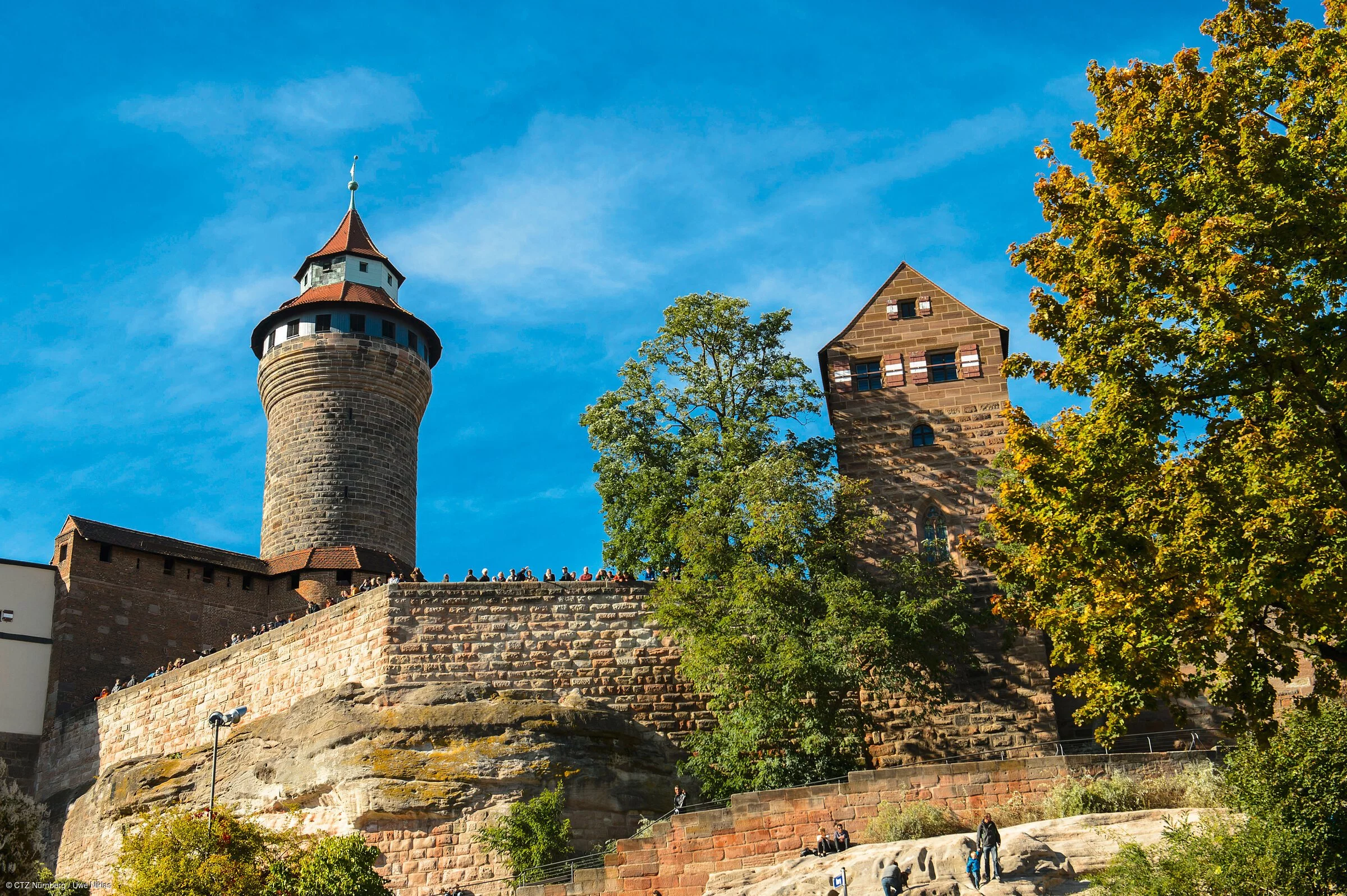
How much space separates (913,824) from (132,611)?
2594 centimetres

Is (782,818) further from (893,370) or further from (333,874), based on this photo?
(893,370)

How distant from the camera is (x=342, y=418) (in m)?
42.1

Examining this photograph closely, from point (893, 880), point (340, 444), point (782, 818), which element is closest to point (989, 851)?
point (893, 880)

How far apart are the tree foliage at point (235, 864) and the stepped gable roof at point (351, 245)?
84.7 feet

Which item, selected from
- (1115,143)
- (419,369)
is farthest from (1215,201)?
(419,369)

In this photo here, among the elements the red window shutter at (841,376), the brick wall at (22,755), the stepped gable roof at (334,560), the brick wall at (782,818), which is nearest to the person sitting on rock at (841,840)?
the brick wall at (782,818)

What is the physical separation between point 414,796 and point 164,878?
4.78 metres

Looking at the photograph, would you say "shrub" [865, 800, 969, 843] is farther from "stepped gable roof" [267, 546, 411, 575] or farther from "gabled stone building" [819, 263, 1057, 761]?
"stepped gable roof" [267, 546, 411, 575]

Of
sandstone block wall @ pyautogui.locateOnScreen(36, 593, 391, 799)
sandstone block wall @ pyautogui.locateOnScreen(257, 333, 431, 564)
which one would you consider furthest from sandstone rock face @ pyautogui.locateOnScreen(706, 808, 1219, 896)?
sandstone block wall @ pyautogui.locateOnScreen(257, 333, 431, 564)

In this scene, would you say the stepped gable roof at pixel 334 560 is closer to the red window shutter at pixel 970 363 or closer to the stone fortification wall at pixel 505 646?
the stone fortification wall at pixel 505 646

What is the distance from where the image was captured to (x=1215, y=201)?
15.9 meters

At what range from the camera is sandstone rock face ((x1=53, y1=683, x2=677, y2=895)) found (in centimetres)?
2536

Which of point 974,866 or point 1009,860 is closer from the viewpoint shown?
point 974,866

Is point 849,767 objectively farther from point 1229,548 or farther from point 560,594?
point 1229,548
